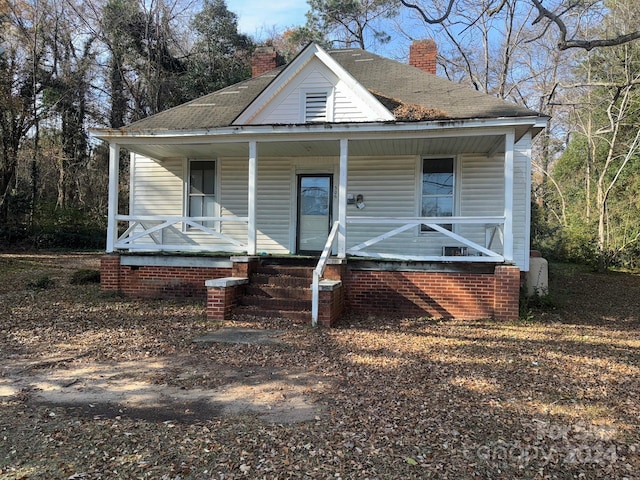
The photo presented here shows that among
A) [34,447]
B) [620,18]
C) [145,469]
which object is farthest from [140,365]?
[620,18]

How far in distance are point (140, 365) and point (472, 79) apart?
884 inches

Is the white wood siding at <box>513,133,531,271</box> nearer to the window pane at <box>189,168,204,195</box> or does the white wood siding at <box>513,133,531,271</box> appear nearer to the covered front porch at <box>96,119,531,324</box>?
the covered front porch at <box>96,119,531,324</box>

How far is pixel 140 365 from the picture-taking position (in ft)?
16.8

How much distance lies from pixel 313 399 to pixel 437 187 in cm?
712

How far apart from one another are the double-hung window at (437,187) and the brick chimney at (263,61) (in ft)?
20.7

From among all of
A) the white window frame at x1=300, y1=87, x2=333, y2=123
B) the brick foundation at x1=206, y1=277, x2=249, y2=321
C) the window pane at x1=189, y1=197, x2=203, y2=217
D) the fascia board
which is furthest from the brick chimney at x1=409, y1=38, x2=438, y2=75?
the brick foundation at x1=206, y1=277, x2=249, y2=321

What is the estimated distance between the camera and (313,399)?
4.13 m

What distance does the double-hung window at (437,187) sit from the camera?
1012 cm

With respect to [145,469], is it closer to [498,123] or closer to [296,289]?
[296,289]

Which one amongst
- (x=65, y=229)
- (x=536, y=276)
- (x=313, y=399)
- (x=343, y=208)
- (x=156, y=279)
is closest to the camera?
(x=313, y=399)

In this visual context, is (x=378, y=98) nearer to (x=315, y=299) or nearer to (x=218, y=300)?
(x=315, y=299)

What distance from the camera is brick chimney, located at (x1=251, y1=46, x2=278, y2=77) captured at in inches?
543

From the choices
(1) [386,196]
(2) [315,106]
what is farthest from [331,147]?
(1) [386,196]

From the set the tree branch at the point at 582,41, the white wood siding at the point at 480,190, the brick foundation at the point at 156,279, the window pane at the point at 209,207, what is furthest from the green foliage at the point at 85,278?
the tree branch at the point at 582,41
